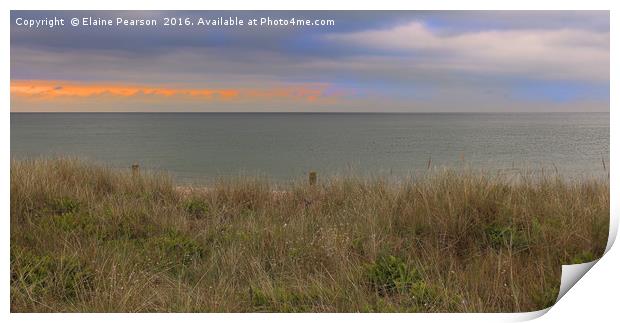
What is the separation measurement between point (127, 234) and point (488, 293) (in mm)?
3225

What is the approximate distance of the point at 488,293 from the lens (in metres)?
3.71

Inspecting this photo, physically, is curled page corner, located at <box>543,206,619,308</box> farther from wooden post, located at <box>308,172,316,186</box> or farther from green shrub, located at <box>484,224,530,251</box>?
wooden post, located at <box>308,172,316,186</box>

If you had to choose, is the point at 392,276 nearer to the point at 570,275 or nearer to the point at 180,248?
the point at 570,275

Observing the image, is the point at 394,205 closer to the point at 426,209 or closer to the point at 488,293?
the point at 426,209

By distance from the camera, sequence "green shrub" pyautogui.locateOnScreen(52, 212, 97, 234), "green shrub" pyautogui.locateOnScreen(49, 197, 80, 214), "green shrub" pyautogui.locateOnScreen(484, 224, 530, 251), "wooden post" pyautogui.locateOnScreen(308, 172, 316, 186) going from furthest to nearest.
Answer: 1. "wooden post" pyautogui.locateOnScreen(308, 172, 316, 186)
2. "green shrub" pyautogui.locateOnScreen(49, 197, 80, 214)
3. "green shrub" pyautogui.locateOnScreen(52, 212, 97, 234)
4. "green shrub" pyautogui.locateOnScreen(484, 224, 530, 251)

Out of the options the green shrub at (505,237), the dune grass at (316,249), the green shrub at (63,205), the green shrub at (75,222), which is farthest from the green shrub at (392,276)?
the green shrub at (63,205)

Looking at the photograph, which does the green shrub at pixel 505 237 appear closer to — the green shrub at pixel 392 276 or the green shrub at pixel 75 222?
the green shrub at pixel 392 276

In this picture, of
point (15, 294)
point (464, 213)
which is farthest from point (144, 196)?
point (464, 213)

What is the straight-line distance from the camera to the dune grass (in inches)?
→ 146

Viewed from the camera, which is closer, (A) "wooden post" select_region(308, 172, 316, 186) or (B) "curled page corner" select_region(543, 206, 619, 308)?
(B) "curled page corner" select_region(543, 206, 619, 308)

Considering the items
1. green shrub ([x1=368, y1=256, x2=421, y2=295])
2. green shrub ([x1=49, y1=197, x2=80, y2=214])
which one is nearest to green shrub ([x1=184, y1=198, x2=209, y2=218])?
green shrub ([x1=49, y1=197, x2=80, y2=214])

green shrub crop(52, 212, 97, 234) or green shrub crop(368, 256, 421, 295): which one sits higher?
green shrub crop(52, 212, 97, 234)

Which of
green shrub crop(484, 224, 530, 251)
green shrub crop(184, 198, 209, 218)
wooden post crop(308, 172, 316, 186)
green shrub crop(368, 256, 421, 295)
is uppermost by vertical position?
wooden post crop(308, 172, 316, 186)

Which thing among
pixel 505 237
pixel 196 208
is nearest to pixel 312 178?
pixel 196 208
